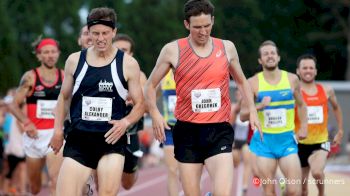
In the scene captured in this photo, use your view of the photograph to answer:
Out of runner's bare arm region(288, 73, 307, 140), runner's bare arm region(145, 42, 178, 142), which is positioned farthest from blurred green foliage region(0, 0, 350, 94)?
runner's bare arm region(145, 42, 178, 142)

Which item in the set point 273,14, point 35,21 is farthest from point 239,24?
point 35,21

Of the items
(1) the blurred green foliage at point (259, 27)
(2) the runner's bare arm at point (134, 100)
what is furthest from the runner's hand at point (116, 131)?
(1) the blurred green foliage at point (259, 27)

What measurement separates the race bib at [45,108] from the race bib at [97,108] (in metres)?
3.44

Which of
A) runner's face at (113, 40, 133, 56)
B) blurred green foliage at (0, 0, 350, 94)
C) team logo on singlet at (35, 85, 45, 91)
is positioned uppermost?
blurred green foliage at (0, 0, 350, 94)

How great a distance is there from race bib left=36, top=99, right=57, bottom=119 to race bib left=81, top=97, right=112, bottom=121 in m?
3.44

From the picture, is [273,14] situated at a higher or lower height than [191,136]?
higher

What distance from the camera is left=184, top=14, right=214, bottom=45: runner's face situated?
873cm

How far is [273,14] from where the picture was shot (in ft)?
202

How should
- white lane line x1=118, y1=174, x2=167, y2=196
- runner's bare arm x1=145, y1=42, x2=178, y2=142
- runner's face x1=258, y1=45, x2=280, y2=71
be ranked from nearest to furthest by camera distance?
runner's bare arm x1=145, y1=42, x2=178, y2=142
runner's face x1=258, y1=45, x2=280, y2=71
white lane line x1=118, y1=174, x2=167, y2=196

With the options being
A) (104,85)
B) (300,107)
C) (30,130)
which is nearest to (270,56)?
(300,107)

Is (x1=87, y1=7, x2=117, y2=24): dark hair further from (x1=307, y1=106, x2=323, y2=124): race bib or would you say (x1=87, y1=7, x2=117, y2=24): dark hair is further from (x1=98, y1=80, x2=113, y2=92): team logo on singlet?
(x1=307, y1=106, x2=323, y2=124): race bib

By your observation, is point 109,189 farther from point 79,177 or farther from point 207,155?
point 207,155

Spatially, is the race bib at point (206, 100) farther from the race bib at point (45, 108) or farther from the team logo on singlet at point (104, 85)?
the race bib at point (45, 108)

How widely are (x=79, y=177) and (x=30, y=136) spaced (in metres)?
3.49
